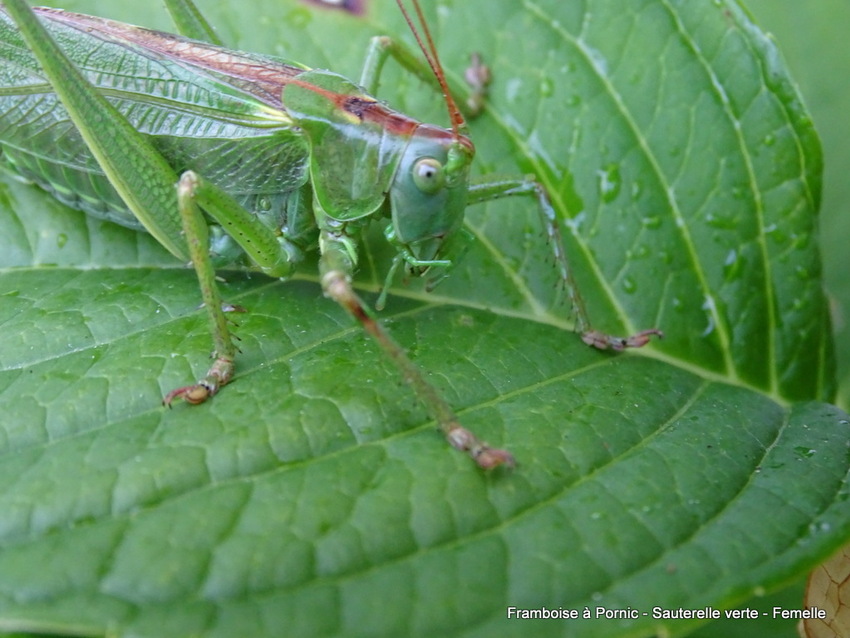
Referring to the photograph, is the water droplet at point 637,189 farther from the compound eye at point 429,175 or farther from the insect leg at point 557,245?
the compound eye at point 429,175

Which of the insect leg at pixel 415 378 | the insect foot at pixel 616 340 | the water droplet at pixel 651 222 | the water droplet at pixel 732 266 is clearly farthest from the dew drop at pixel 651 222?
the insect leg at pixel 415 378

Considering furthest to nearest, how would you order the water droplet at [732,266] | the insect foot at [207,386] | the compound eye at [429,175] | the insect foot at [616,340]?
the water droplet at [732,266], the insect foot at [616,340], the compound eye at [429,175], the insect foot at [207,386]

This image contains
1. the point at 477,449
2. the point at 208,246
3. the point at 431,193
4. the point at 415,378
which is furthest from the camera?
the point at 431,193

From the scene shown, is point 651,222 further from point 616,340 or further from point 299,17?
point 299,17

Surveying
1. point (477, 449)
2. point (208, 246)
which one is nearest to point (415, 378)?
point (477, 449)

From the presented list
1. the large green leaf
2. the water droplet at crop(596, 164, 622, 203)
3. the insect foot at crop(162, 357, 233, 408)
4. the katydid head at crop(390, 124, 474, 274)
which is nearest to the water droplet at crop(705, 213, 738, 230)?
the large green leaf

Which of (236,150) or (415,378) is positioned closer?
(415,378)

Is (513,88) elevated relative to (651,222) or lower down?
elevated

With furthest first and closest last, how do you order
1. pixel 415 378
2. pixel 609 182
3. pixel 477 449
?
pixel 609 182 < pixel 415 378 < pixel 477 449

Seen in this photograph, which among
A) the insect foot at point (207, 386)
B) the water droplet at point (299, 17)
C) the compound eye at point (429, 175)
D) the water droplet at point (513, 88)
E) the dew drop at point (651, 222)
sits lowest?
the insect foot at point (207, 386)
